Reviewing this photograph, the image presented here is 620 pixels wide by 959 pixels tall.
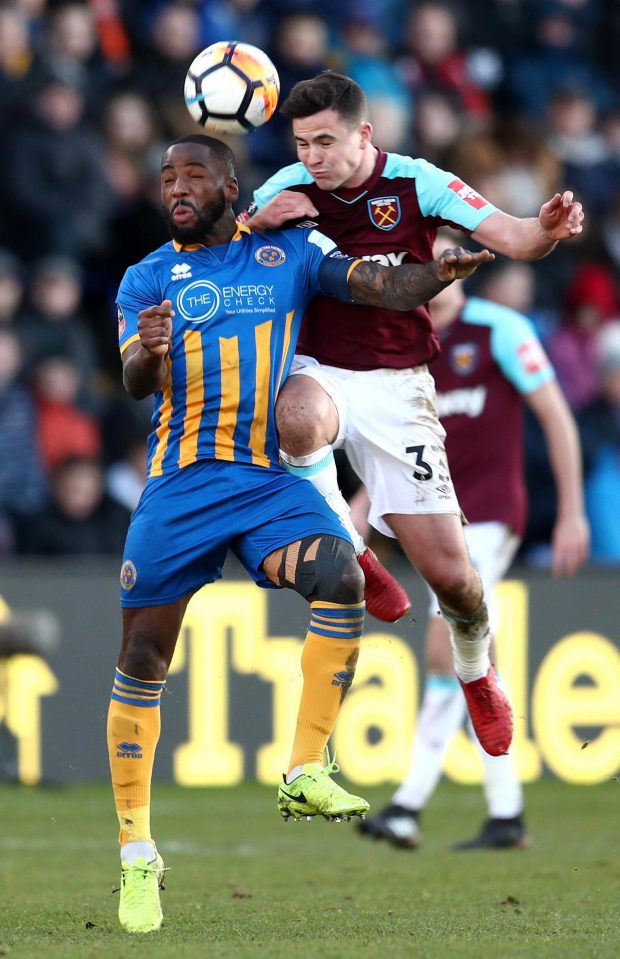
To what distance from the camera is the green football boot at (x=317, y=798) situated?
548cm

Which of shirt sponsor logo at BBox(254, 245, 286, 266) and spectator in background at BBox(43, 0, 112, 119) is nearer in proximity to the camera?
shirt sponsor logo at BBox(254, 245, 286, 266)

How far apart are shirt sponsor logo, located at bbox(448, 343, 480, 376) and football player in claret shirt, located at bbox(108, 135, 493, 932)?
263cm

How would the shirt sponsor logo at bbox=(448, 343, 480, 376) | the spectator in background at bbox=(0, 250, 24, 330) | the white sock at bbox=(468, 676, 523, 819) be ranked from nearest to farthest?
the white sock at bbox=(468, 676, 523, 819), the shirt sponsor logo at bbox=(448, 343, 480, 376), the spectator in background at bbox=(0, 250, 24, 330)

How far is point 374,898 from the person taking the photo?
21.6 feet

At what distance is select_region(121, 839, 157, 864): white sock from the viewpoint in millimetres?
5887

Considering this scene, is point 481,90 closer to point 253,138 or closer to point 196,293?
point 253,138

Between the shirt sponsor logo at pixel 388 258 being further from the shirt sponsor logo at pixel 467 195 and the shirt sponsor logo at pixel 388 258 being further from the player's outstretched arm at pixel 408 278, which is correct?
the shirt sponsor logo at pixel 467 195

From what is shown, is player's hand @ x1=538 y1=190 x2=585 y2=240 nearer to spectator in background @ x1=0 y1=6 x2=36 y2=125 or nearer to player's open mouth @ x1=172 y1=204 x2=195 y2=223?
player's open mouth @ x1=172 y1=204 x2=195 y2=223

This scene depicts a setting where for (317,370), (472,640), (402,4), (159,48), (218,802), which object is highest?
(402,4)

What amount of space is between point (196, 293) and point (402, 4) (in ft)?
34.2

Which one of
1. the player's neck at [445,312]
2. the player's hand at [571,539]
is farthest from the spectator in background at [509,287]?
the player's hand at [571,539]

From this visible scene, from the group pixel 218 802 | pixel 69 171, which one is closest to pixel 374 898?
pixel 218 802

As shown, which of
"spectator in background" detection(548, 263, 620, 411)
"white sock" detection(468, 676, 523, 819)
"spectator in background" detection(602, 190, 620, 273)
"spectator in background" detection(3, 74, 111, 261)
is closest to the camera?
"white sock" detection(468, 676, 523, 819)

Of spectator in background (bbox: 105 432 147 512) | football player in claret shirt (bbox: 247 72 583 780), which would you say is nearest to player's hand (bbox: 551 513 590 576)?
football player in claret shirt (bbox: 247 72 583 780)
